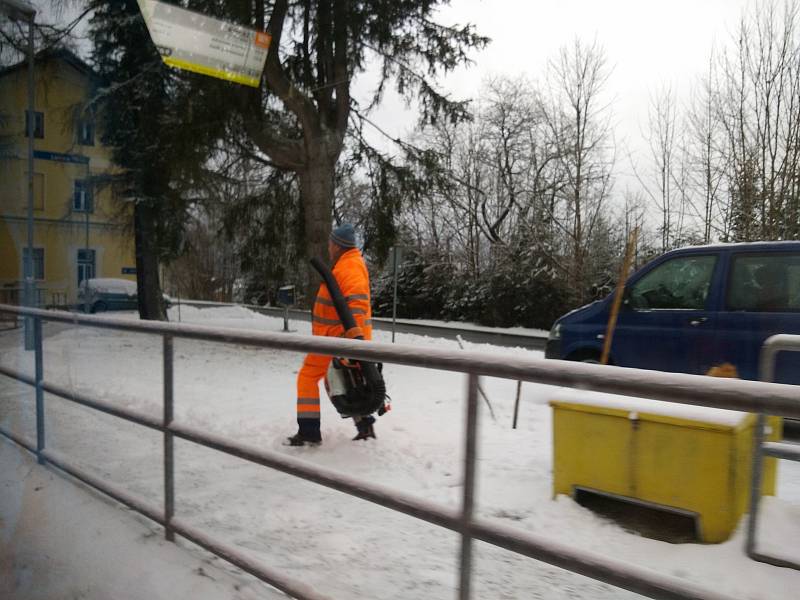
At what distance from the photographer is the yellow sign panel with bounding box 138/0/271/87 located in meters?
7.69

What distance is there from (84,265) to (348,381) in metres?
7.00

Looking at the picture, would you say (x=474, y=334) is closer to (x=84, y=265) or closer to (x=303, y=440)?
(x=84, y=265)

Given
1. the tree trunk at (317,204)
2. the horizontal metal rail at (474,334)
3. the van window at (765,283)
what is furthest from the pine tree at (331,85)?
the van window at (765,283)

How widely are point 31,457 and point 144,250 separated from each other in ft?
33.0

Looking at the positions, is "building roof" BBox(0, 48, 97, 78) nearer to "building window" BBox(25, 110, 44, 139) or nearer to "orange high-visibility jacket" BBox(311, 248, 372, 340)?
"building window" BBox(25, 110, 44, 139)

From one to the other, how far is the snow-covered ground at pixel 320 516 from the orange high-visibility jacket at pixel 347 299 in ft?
1.93

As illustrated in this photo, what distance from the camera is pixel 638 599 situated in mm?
1515

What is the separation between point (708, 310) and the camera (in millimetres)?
5656

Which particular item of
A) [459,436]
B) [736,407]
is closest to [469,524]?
[459,436]

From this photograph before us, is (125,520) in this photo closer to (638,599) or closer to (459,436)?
(459,436)

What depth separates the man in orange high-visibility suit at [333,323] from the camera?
4.28 meters

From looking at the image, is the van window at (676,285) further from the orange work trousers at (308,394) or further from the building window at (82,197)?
the building window at (82,197)

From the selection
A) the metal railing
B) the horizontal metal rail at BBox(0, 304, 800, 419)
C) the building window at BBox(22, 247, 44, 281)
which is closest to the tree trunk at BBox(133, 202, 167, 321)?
the building window at BBox(22, 247, 44, 281)

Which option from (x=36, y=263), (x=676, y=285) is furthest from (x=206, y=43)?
(x=676, y=285)
